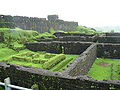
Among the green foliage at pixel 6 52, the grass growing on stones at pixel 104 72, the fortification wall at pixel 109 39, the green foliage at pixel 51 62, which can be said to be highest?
the fortification wall at pixel 109 39

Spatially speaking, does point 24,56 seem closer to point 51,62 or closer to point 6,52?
point 6,52

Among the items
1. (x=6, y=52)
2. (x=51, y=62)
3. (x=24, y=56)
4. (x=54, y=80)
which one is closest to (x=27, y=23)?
(x=6, y=52)

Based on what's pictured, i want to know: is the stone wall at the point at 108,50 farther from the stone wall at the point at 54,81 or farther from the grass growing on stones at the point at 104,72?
the stone wall at the point at 54,81

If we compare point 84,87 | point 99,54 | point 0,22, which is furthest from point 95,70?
point 0,22

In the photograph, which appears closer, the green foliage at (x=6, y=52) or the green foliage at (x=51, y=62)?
the green foliage at (x=51, y=62)

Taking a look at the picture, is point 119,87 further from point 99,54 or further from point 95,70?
point 99,54

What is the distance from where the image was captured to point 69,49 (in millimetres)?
15250

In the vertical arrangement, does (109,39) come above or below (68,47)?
above

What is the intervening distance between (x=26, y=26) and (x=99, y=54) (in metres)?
17.8

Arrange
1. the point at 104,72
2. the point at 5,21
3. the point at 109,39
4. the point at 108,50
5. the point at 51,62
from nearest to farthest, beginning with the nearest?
1. the point at 51,62
2. the point at 104,72
3. the point at 108,50
4. the point at 109,39
5. the point at 5,21

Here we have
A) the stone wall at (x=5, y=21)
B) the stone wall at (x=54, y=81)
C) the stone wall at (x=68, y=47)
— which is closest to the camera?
the stone wall at (x=54, y=81)

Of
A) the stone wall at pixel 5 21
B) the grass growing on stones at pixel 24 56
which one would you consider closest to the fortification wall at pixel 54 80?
the grass growing on stones at pixel 24 56

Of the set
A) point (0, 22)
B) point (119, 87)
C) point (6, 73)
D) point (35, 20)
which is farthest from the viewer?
point (35, 20)

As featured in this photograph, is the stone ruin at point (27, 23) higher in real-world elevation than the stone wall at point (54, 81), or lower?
higher
